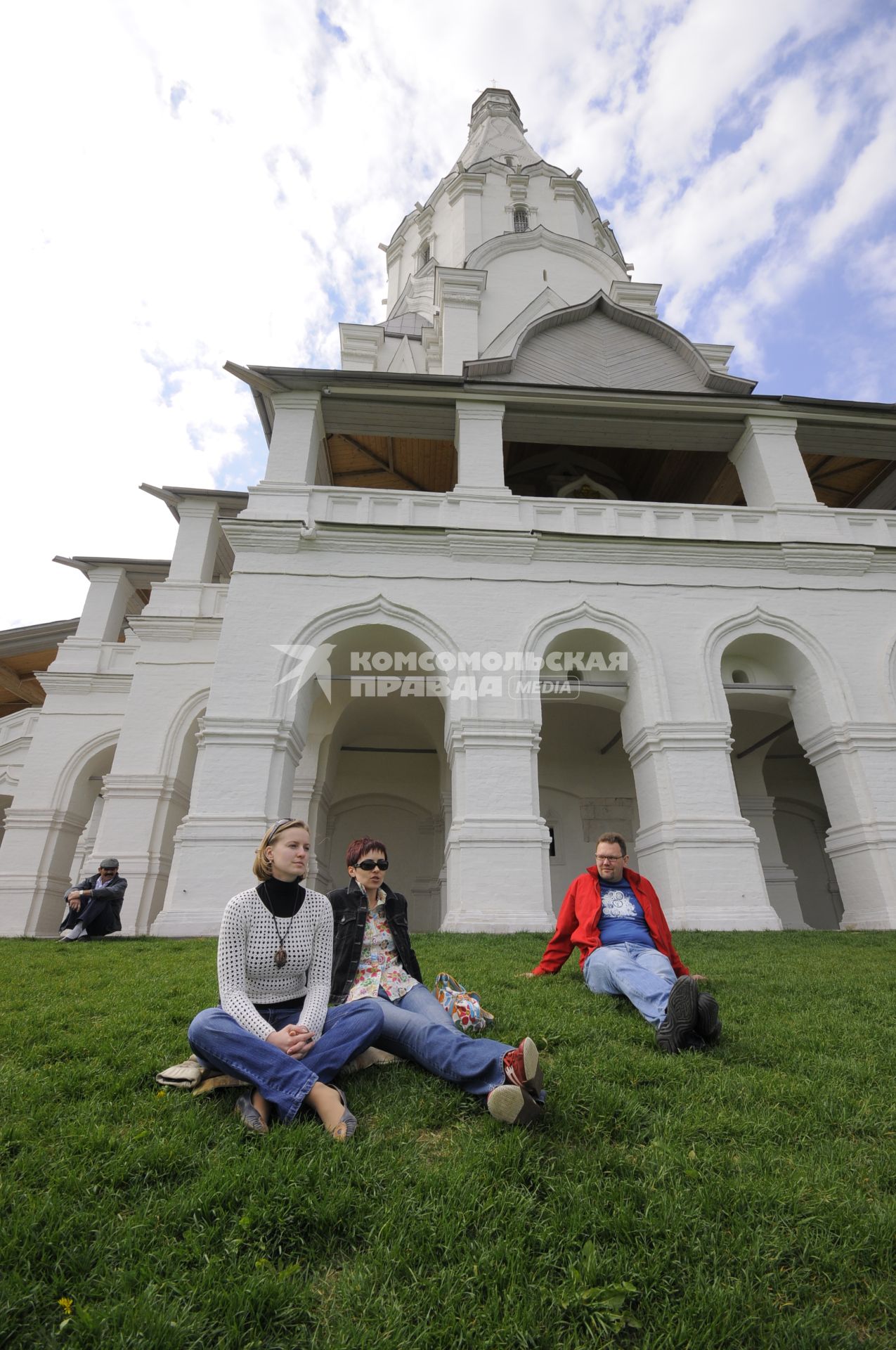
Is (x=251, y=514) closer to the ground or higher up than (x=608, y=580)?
higher up

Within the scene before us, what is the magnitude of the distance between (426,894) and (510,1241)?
13.9 metres

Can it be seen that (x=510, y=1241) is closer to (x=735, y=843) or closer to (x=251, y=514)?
(x=735, y=843)

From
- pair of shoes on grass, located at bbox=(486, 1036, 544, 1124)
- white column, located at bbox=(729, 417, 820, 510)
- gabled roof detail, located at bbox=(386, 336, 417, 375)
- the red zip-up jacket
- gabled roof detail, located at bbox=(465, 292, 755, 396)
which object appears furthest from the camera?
gabled roof detail, located at bbox=(386, 336, 417, 375)

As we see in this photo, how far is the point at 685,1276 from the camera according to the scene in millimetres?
2041

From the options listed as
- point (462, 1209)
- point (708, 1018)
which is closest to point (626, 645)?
point (708, 1018)

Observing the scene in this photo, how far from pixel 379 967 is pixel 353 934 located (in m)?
0.25

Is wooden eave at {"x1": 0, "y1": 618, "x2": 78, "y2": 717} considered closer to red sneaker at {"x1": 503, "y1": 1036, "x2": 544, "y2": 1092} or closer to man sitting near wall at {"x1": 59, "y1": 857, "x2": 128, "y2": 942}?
man sitting near wall at {"x1": 59, "y1": 857, "x2": 128, "y2": 942}

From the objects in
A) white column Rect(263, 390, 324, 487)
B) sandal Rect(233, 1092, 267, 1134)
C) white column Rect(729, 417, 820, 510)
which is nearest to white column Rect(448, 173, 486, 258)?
white column Rect(263, 390, 324, 487)

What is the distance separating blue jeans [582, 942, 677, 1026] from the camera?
437 cm

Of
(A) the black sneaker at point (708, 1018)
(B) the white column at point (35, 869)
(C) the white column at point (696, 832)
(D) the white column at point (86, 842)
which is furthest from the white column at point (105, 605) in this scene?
(A) the black sneaker at point (708, 1018)

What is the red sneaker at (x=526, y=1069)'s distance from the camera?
293 cm

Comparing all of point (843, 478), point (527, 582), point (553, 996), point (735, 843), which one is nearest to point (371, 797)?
point (527, 582)

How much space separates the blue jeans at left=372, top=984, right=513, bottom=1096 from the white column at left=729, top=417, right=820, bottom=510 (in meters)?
13.1

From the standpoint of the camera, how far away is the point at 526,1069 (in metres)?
2.93
